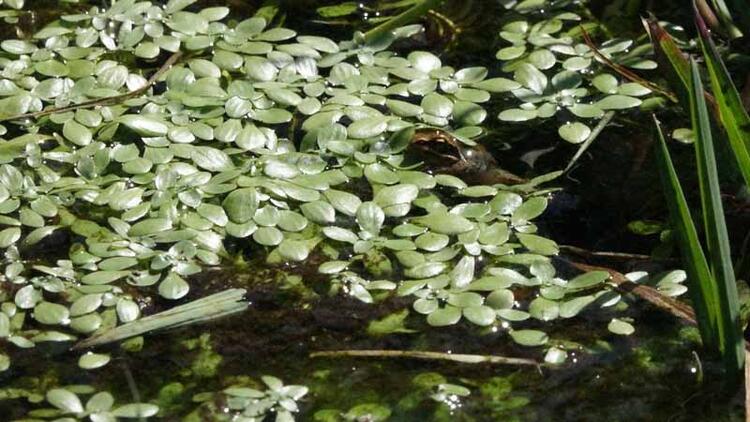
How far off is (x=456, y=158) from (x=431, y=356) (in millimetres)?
640

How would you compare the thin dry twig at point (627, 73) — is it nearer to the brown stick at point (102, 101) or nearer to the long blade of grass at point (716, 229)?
the long blade of grass at point (716, 229)

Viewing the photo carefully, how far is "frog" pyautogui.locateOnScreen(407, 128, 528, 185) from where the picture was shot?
239 centimetres

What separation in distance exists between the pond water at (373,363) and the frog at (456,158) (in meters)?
0.21

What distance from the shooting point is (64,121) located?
239 centimetres

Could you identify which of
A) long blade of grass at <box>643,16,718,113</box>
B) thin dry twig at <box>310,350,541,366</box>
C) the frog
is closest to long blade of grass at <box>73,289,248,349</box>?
thin dry twig at <box>310,350,541,366</box>

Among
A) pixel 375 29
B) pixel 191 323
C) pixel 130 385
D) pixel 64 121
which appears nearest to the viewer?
pixel 130 385

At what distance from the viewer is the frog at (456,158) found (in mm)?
2388

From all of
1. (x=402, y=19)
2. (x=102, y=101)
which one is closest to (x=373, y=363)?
(x=102, y=101)

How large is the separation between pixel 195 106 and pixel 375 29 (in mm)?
537

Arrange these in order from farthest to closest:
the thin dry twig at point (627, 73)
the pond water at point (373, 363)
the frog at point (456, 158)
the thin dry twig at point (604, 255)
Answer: the thin dry twig at point (627, 73), the frog at point (456, 158), the thin dry twig at point (604, 255), the pond water at point (373, 363)

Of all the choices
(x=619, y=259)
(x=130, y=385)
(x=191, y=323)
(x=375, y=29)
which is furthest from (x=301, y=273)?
(x=375, y=29)

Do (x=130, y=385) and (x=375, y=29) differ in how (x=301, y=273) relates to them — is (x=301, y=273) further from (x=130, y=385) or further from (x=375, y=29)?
(x=375, y=29)

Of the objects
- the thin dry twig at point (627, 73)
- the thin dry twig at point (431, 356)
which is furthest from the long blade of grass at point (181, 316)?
the thin dry twig at point (627, 73)

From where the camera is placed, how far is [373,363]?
74.0 inches
